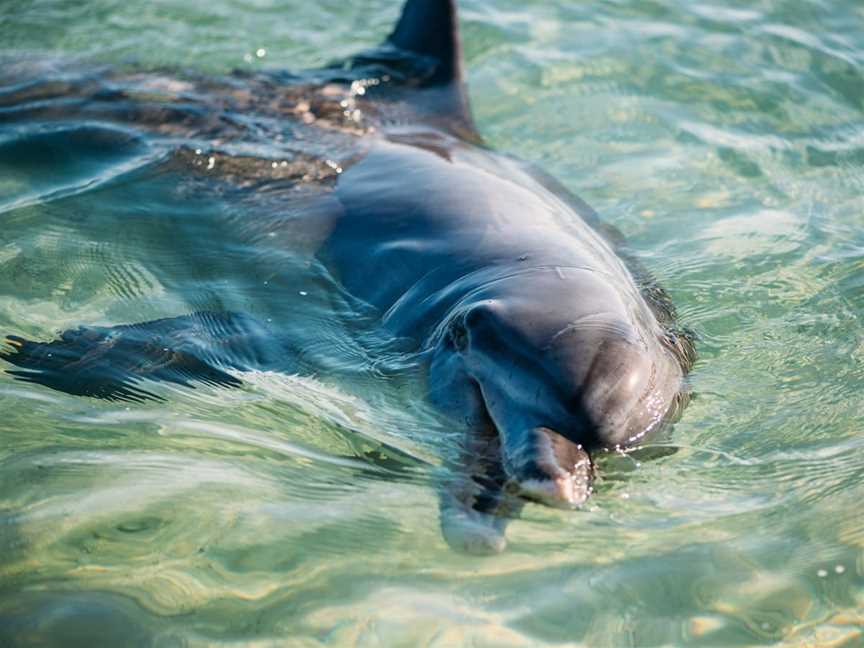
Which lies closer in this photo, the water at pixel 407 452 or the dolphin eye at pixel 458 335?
the water at pixel 407 452

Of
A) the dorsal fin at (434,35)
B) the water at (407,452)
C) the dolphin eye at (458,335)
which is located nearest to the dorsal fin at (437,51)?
the dorsal fin at (434,35)

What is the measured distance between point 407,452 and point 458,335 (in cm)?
58

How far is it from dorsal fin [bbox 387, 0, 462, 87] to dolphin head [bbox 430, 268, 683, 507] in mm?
4233

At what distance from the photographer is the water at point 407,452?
409 cm

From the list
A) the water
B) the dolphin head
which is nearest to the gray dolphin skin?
the dolphin head

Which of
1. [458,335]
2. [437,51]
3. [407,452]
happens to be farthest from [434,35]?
[407,452]

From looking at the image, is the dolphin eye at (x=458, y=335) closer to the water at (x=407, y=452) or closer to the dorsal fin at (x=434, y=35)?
the water at (x=407, y=452)

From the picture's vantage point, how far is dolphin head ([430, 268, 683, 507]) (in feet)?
14.2

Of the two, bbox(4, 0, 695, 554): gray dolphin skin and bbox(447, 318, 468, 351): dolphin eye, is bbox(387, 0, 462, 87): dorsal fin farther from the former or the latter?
bbox(447, 318, 468, 351): dolphin eye

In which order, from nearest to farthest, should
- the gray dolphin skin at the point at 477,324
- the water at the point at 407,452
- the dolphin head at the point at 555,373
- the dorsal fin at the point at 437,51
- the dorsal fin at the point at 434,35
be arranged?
1. the water at the point at 407,452
2. the dolphin head at the point at 555,373
3. the gray dolphin skin at the point at 477,324
4. the dorsal fin at the point at 437,51
5. the dorsal fin at the point at 434,35

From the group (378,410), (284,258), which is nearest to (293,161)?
(284,258)

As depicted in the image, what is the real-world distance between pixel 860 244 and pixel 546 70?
Result: 359 cm

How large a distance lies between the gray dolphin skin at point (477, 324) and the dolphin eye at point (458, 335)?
0.03ft

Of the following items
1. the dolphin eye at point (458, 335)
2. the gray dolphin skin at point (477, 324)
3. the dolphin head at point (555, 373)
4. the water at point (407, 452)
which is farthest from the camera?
the dolphin eye at point (458, 335)
